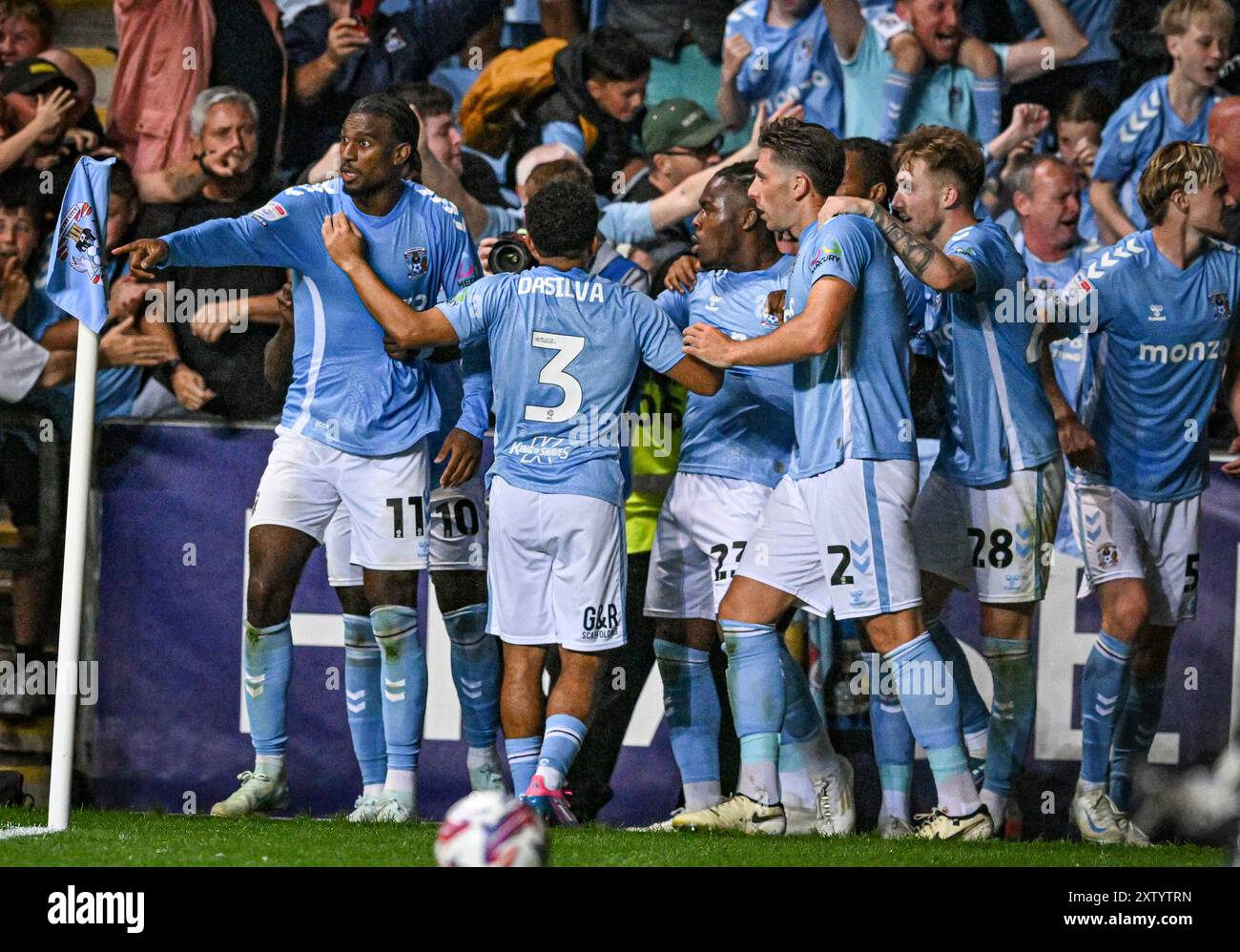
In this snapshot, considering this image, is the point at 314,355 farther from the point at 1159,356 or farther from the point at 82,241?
the point at 1159,356

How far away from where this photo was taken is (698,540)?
20.1 ft

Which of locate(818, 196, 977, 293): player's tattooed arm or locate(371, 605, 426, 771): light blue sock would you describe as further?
locate(371, 605, 426, 771): light blue sock

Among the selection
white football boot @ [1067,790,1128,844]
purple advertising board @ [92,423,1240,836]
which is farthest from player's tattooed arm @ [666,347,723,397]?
white football boot @ [1067,790,1128,844]

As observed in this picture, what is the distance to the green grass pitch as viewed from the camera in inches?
190

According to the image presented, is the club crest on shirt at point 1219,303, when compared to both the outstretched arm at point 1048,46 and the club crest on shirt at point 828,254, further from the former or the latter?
the club crest on shirt at point 828,254

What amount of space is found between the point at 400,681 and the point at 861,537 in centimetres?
179

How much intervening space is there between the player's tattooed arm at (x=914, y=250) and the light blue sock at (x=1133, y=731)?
1.82 meters

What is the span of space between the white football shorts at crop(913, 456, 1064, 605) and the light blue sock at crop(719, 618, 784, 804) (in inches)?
27.3

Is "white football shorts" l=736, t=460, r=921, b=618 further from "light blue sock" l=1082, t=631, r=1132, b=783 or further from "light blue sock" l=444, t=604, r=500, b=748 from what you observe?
"light blue sock" l=444, t=604, r=500, b=748

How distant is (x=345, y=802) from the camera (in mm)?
6664

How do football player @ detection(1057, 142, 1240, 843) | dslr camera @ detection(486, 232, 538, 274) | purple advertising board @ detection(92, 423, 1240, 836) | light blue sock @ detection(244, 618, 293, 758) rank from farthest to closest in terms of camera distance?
1. purple advertising board @ detection(92, 423, 1240, 836)
2. football player @ detection(1057, 142, 1240, 843)
3. light blue sock @ detection(244, 618, 293, 758)
4. dslr camera @ detection(486, 232, 538, 274)

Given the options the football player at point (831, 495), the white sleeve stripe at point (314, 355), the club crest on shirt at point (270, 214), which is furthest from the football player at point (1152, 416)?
the club crest on shirt at point (270, 214)

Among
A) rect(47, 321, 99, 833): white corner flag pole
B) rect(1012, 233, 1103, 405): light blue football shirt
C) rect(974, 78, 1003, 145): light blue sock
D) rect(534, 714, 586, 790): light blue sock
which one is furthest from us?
rect(974, 78, 1003, 145): light blue sock
